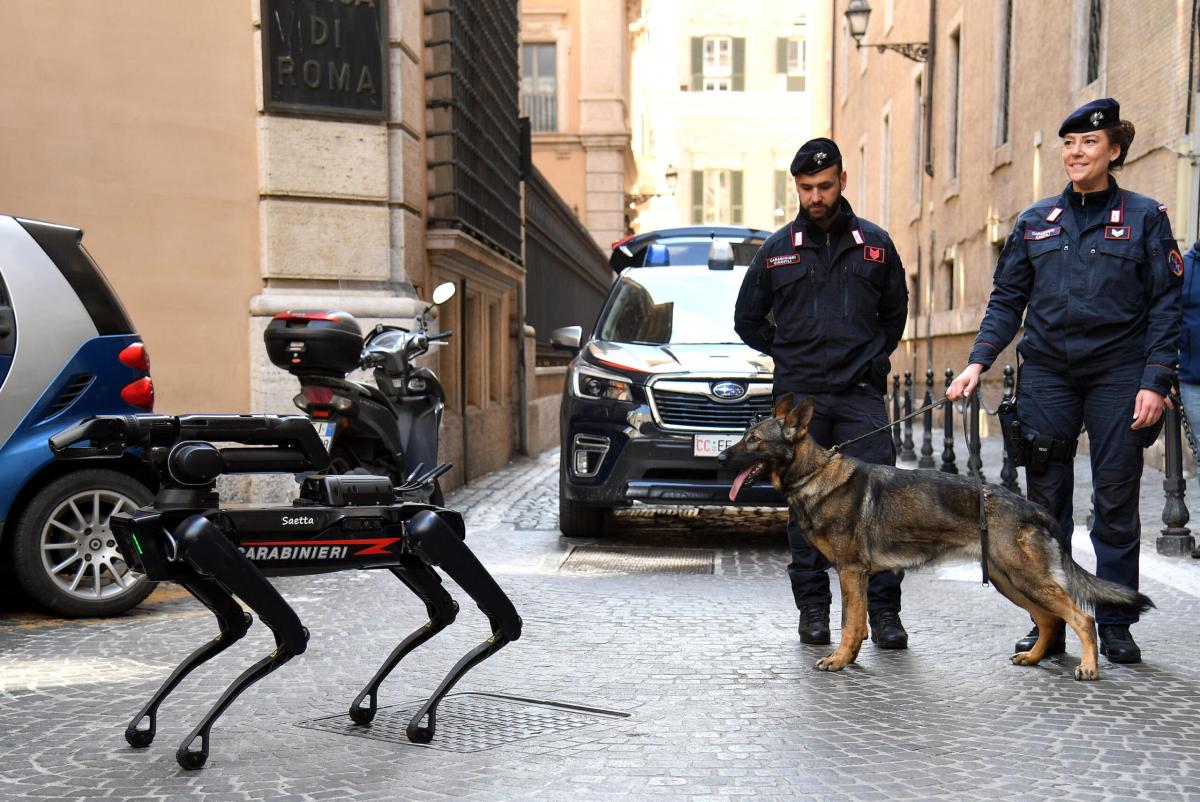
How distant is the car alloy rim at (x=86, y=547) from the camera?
6.10 metres

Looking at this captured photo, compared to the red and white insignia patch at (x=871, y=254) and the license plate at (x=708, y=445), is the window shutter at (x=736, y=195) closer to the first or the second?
the license plate at (x=708, y=445)

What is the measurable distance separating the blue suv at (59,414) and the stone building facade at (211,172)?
3.23 m

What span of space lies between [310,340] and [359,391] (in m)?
0.45

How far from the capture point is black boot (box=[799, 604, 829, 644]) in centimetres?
555

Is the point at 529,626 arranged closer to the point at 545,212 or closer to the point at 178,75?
the point at 178,75

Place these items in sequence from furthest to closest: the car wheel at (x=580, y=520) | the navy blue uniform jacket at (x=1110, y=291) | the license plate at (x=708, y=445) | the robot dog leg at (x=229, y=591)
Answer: the car wheel at (x=580, y=520) < the license plate at (x=708, y=445) < the navy blue uniform jacket at (x=1110, y=291) < the robot dog leg at (x=229, y=591)

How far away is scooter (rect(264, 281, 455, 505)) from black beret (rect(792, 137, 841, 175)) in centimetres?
296

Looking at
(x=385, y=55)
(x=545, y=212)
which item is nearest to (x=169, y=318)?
(x=385, y=55)

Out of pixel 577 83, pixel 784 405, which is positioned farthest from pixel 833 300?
pixel 577 83

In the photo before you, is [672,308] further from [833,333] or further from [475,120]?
[475,120]

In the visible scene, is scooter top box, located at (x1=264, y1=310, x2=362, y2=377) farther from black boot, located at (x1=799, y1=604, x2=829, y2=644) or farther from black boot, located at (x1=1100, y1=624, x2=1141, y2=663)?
black boot, located at (x1=1100, y1=624, x2=1141, y2=663)

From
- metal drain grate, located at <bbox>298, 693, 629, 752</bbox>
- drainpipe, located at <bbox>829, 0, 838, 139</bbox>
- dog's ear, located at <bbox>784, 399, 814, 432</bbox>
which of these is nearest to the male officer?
dog's ear, located at <bbox>784, 399, 814, 432</bbox>

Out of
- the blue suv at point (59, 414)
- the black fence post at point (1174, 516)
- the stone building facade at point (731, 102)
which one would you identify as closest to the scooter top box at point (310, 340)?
the blue suv at point (59, 414)

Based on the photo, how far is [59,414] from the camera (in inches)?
244
